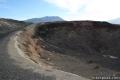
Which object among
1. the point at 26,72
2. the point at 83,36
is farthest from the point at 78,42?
the point at 26,72

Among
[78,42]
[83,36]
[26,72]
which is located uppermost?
[26,72]

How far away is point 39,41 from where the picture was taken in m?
38.9

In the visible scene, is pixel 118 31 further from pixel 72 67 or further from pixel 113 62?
pixel 72 67

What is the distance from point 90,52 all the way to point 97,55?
1816 mm

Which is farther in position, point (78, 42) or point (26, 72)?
point (78, 42)

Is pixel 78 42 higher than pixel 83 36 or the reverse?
the reverse

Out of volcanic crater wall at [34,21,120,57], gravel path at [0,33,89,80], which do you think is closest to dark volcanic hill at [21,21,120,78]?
volcanic crater wall at [34,21,120,57]

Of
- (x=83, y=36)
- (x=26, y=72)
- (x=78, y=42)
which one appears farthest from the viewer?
(x=83, y=36)

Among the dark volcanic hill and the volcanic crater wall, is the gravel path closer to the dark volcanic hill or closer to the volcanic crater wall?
the dark volcanic hill

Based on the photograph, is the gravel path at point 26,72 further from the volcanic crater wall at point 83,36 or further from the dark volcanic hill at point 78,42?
the volcanic crater wall at point 83,36

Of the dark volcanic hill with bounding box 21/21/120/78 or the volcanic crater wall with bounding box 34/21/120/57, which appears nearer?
the dark volcanic hill with bounding box 21/21/120/78

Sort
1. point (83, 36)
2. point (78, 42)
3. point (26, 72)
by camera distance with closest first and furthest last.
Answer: point (26, 72) < point (78, 42) < point (83, 36)

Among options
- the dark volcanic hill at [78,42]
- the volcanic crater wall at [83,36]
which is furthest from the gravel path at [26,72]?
the volcanic crater wall at [83,36]

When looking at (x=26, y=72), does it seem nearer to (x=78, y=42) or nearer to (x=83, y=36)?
(x=78, y=42)
